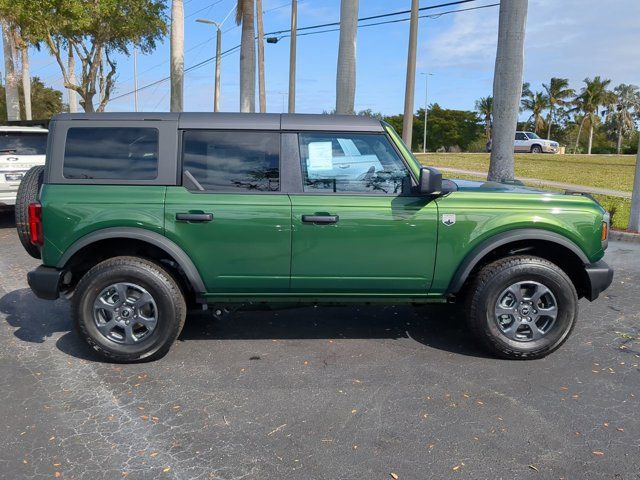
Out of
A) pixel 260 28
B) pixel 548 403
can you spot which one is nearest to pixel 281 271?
pixel 548 403

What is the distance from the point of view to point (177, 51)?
48.3ft

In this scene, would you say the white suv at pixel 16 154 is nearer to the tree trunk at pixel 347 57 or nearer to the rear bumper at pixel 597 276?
the tree trunk at pixel 347 57

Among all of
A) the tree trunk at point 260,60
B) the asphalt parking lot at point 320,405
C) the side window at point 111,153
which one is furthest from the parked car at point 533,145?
the side window at point 111,153

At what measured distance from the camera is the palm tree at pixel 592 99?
65.8m

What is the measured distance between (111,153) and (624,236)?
331 inches

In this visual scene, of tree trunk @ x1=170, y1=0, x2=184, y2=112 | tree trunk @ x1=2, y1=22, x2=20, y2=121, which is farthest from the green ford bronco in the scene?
tree trunk @ x1=2, y1=22, x2=20, y2=121

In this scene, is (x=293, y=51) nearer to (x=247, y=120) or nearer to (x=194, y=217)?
(x=247, y=120)

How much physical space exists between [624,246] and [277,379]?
724 centimetres

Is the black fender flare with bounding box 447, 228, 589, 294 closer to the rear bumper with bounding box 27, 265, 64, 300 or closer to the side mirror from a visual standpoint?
the side mirror

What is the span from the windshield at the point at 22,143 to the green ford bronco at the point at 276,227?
6530 mm

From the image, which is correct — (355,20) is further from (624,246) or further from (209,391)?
(209,391)

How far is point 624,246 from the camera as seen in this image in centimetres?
907

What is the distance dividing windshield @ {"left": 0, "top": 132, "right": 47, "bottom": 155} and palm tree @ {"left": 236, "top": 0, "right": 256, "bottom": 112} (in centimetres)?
802

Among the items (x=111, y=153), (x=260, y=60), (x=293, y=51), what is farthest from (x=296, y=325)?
(x=260, y=60)
